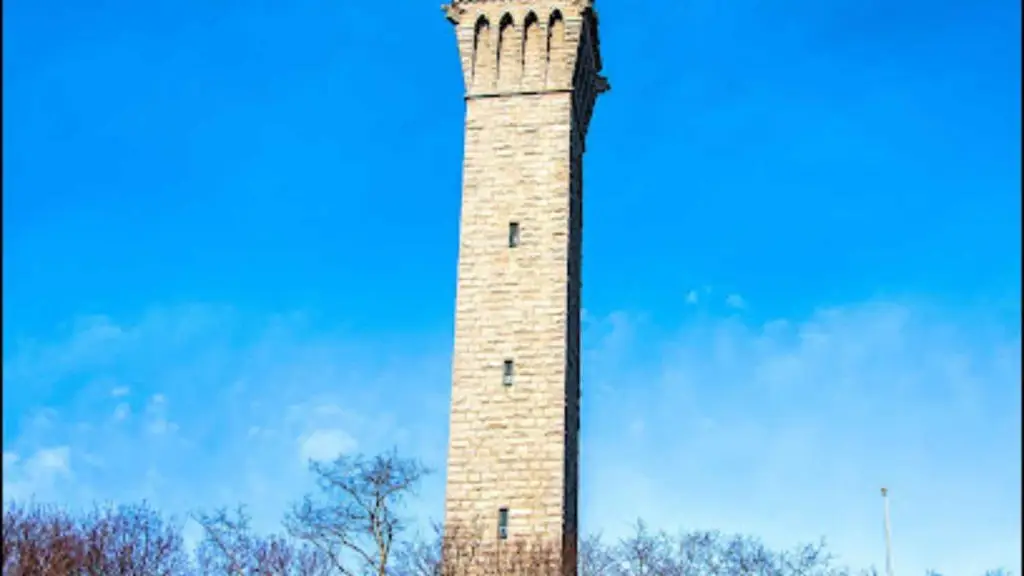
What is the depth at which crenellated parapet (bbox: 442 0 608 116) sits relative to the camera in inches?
1628

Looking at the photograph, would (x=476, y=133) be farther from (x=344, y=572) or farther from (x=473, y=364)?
(x=344, y=572)

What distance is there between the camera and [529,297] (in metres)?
38.2

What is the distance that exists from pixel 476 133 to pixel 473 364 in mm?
8076

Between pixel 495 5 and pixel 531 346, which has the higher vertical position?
pixel 495 5

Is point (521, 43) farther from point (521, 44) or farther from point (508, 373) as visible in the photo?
point (508, 373)

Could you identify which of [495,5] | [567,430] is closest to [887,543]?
[567,430]

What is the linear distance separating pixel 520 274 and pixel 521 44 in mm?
8352

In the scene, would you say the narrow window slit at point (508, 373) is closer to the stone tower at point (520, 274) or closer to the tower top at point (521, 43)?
the stone tower at point (520, 274)

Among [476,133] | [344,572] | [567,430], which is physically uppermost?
[476,133]

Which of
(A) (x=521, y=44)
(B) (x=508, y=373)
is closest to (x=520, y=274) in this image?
(B) (x=508, y=373)

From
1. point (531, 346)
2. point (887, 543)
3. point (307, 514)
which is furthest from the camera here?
point (887, 543)

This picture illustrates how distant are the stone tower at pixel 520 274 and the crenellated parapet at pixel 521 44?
1.8 inches

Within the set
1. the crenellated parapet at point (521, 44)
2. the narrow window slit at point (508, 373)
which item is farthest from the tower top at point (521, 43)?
the narrow window slit at point (508, 373)

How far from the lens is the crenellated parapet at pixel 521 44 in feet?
136
